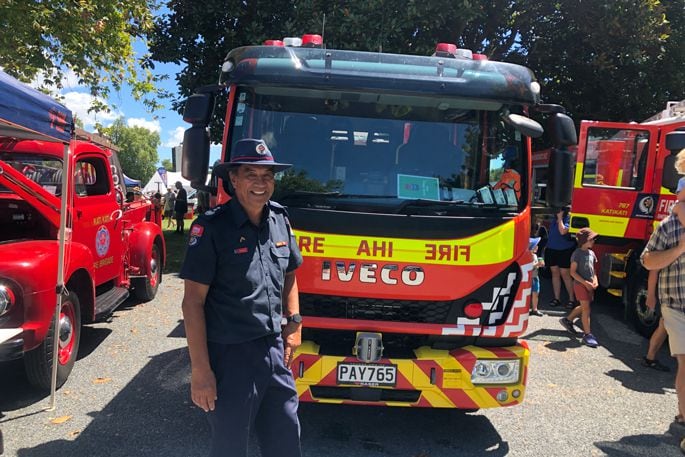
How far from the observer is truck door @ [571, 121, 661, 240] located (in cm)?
711

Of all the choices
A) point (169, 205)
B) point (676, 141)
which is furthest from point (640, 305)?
point (169, 205)

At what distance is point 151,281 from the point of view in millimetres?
7883

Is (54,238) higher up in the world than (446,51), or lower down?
lower down

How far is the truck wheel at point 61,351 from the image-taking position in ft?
13.3

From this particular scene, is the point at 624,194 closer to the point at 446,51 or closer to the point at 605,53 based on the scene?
the point at 446,51

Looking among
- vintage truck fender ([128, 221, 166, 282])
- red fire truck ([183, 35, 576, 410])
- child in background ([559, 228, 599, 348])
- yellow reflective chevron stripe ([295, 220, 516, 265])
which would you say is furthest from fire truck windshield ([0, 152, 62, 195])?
child in background ([559, 228, 599, 348])

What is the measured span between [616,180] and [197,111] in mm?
6192

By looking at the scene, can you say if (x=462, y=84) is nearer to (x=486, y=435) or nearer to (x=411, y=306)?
(x=411, y=306)

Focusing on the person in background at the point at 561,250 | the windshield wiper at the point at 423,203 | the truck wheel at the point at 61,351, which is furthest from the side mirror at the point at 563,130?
the person in background at the point at 561,250

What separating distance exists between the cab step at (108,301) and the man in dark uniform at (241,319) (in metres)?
3.56

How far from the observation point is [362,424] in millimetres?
3945

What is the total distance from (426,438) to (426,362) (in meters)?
0.82

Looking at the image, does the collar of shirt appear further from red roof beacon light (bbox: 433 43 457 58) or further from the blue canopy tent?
red roof beacon light (bbox: 433 43 457 58)

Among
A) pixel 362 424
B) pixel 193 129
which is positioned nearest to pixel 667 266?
pixel 362 424
